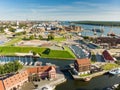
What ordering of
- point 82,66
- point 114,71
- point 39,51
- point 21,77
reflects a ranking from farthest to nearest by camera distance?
point 39,51 < point 114,71 < point 82,66 < point 21,77

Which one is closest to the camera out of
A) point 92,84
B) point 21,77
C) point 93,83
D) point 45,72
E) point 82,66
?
point 21,77

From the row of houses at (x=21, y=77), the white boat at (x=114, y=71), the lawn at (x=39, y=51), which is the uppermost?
the row of houses at (x=21, y=77)

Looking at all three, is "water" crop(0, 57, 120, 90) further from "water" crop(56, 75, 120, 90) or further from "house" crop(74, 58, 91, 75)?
"house" crop(74, 58, 91, 75)

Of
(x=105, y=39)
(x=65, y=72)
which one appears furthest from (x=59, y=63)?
(x=105, y=39)

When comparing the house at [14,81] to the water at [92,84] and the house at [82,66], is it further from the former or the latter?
the house at [82,66]

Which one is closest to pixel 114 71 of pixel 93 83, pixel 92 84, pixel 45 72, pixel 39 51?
pixel 93 83

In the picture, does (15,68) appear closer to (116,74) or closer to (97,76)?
(97,76)

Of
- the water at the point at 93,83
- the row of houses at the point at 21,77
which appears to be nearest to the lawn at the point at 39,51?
the water at the point at 93,83

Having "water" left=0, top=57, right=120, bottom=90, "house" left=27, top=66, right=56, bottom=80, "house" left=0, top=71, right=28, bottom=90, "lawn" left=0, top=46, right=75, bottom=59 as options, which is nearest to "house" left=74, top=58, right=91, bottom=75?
"water" left=0, top=57, right=120, bottom=90

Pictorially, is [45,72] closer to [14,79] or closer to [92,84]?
[14,79]
